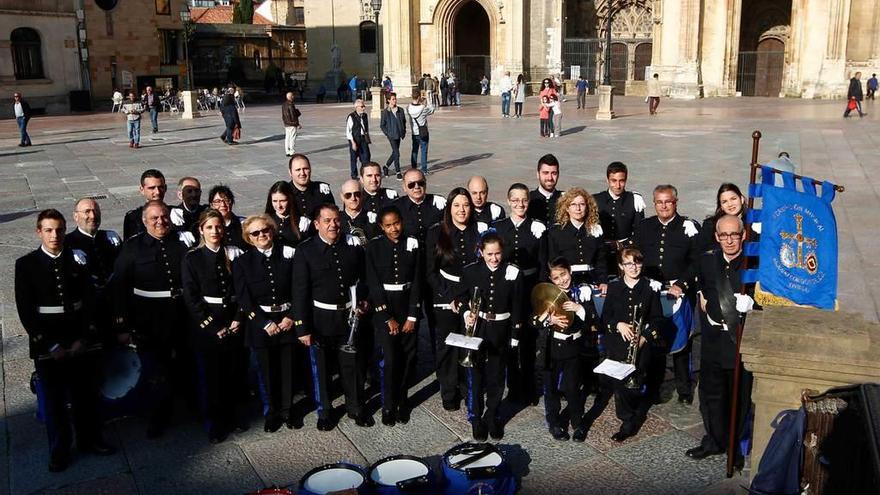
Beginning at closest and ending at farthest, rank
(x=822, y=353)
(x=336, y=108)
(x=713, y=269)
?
(x=822, y=353)
(x=713, y=269)
(x=336, y=108)

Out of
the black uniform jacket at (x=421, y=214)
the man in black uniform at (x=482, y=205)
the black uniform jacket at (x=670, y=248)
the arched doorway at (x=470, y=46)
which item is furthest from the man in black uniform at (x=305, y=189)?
the arched doorway at (x=470, y=46)

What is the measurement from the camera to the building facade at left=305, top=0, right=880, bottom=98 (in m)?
37.0

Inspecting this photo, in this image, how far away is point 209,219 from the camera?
19.0 feet

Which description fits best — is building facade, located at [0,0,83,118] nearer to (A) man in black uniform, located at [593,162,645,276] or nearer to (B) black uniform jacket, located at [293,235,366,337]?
(B) black uniform jacket, located at [293,235,366,337]

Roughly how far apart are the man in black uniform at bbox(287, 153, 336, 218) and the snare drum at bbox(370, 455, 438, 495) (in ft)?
12.1

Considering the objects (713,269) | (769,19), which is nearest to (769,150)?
(713,269)

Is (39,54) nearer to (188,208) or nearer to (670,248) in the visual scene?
(188,208)

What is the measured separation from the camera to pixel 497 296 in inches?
229

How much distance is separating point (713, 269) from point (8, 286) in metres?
8.41

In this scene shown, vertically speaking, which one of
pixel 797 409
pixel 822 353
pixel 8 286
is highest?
pixel 822 353

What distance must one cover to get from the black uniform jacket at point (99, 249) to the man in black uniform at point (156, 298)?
12.7 inches

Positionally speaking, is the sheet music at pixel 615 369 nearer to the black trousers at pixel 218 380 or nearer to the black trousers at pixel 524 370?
the black trousers at pixel 524 370

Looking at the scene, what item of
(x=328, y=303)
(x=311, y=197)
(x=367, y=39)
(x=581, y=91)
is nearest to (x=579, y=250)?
(x=328, y=303)

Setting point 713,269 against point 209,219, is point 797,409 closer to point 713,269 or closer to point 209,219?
point 713,269
